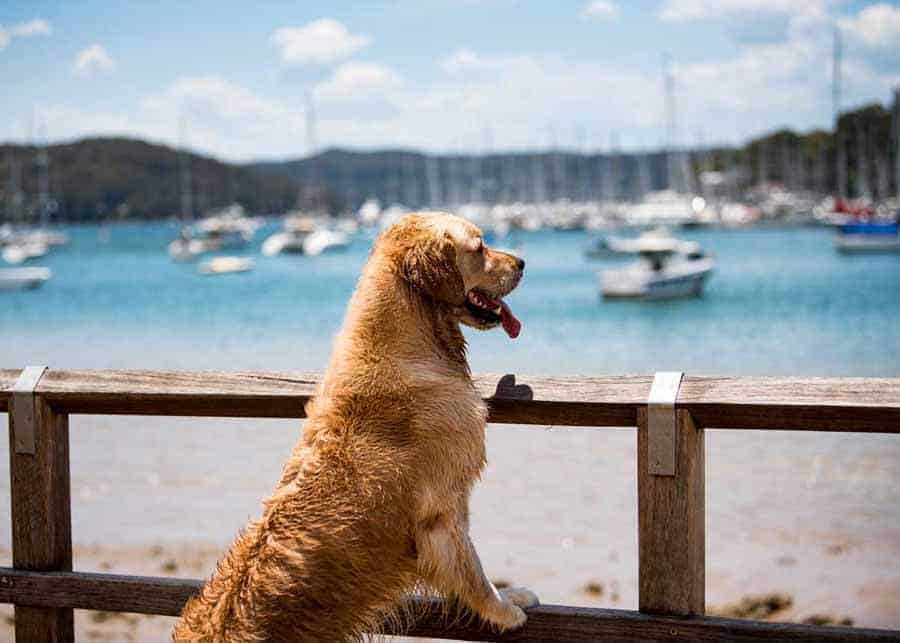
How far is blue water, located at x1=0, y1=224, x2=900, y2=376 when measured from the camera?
27.9 metres

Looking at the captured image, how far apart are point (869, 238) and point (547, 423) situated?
81579 millimetres

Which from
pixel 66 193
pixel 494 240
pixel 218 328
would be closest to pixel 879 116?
pixel 494 240

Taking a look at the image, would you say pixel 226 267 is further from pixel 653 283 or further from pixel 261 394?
pixel 261 394

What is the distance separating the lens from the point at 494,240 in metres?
104

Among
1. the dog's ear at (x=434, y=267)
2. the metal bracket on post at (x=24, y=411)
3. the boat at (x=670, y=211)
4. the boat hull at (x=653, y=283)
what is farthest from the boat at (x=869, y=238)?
the metal bracket on post at (x=24, y=411)

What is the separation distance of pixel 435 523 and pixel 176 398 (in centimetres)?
109

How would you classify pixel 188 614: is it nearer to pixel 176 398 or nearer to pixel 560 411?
pixel 176 398

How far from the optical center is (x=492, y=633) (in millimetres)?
3268

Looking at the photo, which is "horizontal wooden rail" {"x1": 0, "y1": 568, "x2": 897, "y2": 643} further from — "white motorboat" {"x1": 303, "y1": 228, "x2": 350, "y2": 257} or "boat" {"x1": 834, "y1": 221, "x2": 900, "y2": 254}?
"white motorboat" {"x1": 303, "y1": 228, "x2": 350, "y2": 257}

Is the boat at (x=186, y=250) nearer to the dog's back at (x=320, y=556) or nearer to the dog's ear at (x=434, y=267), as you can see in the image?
the dog's ear at (x=434, y=267)

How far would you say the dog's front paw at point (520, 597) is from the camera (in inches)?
130

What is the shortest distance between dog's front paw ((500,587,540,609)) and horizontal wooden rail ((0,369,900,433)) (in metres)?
0.52

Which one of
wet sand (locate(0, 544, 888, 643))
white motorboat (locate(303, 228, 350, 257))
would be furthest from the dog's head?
white motorboat (locate(303, 228, 350, 257))

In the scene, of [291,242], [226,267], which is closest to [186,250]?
[291,242]
